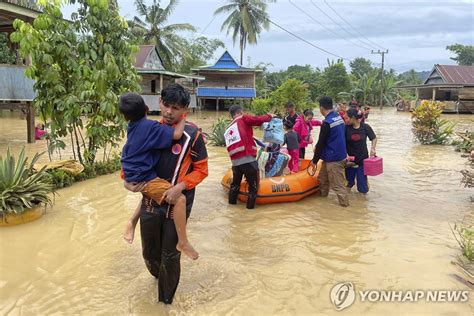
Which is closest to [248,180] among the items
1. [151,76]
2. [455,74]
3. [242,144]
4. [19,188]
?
[242,144]

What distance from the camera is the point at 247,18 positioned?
125 ft

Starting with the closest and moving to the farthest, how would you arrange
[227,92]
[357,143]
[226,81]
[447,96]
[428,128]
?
[357,143], [428,128], [227,92], [226,81], [447,96]

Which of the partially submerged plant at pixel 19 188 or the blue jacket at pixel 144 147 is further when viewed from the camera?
the partially submerged plant at pixel 19 188

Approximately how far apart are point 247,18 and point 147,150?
37.3 meters

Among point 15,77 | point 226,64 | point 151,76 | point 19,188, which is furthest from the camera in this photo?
point 226,64

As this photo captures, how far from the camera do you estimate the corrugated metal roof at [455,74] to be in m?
36.1

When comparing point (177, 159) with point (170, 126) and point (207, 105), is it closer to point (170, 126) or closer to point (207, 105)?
point (170, 126)

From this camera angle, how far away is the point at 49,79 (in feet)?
24.4

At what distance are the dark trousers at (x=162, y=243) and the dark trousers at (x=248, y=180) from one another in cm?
278

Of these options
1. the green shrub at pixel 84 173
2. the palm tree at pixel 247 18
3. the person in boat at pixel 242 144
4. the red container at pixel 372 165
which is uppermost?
Answer: the palm tree at pixel 247 18

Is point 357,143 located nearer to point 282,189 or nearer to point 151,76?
point 282,189

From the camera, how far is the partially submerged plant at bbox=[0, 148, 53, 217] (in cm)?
547

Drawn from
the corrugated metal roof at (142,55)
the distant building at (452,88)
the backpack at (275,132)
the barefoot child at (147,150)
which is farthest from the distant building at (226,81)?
the barefoot child at (147,150)

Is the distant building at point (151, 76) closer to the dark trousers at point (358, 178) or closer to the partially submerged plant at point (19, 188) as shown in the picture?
the dark trousers at point (358, 178)
